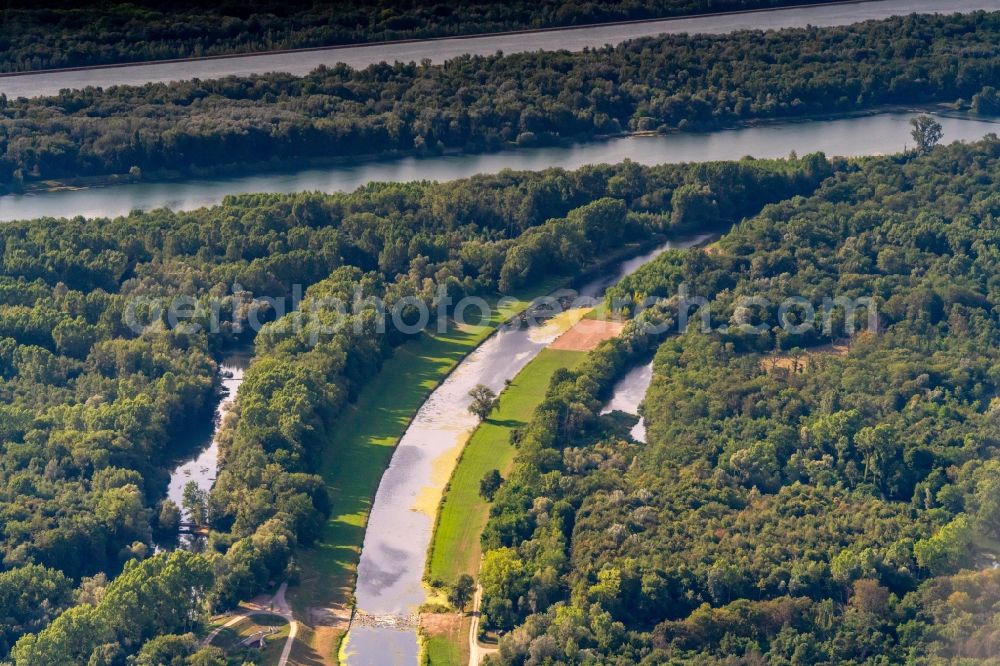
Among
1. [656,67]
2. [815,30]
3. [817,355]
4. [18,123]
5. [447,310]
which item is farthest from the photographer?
[815,30]

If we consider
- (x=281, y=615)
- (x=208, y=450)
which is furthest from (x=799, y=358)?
(x=281, y=615)

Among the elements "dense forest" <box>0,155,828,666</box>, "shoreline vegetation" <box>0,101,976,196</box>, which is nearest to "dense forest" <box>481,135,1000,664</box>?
"dense forest" <box>0,155,828,666</box>

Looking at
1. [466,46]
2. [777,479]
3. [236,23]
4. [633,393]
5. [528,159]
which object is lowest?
[777,479]

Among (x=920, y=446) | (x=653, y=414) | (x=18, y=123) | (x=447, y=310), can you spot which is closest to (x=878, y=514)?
(x=920, y=446)

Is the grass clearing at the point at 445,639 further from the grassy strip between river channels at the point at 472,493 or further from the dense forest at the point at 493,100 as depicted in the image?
the dense forest at the point at 493,100

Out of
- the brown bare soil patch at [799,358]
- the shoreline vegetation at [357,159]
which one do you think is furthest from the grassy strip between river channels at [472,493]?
the shoreline vegetation at [357,159]

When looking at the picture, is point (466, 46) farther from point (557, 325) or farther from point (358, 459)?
point (358, 459)

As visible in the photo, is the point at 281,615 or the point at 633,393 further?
the point at 633,393

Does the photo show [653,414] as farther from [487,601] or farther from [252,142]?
[252,142]
